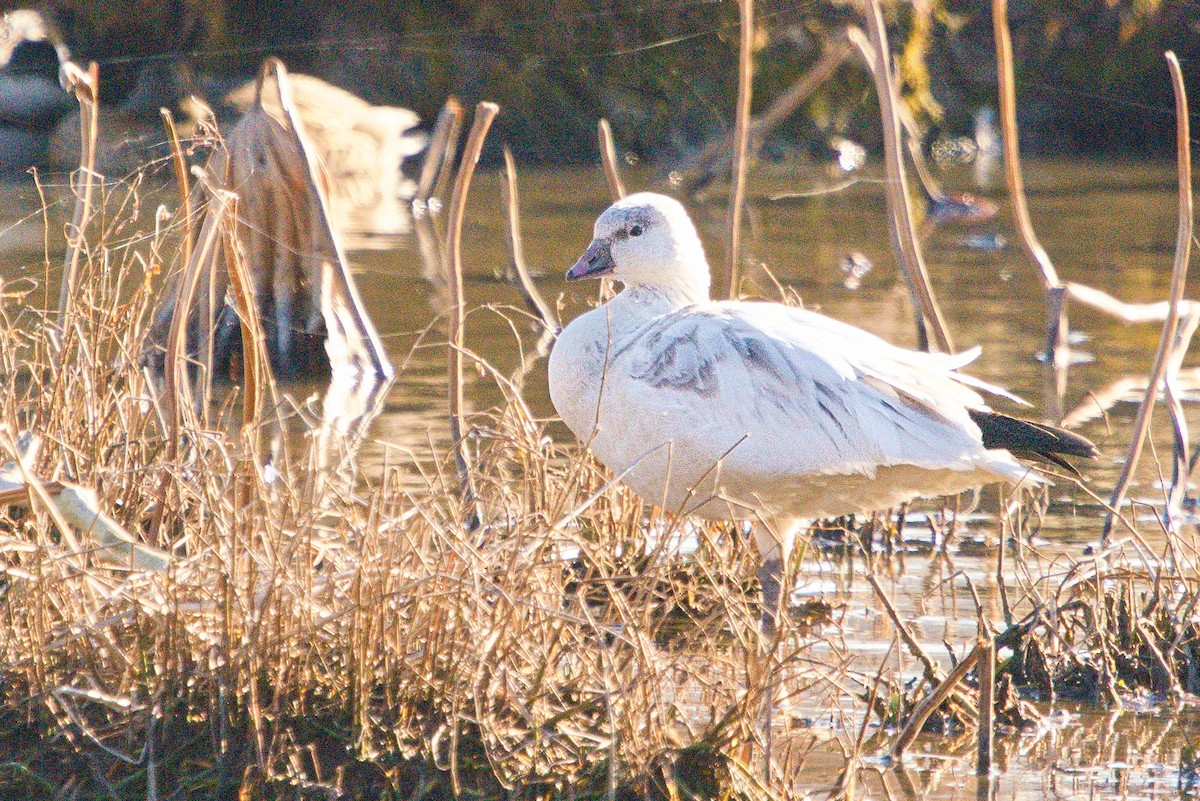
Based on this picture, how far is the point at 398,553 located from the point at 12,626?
2.54ft

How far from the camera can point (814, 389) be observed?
4047mm

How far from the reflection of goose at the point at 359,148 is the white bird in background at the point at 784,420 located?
1035cm

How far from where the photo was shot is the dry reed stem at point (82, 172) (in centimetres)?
411

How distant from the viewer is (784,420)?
13.2 ft

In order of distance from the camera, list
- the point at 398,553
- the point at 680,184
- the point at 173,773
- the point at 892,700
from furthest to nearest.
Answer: the point at 680,184, the point at 892,700, the point at 398,553, the point at 173,773

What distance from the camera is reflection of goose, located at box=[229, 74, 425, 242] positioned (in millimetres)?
15312

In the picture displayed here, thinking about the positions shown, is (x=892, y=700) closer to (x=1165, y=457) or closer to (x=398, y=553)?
(x=398, y=553)

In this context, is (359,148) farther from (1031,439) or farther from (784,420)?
(1031,439)

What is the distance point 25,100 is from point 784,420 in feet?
27.5

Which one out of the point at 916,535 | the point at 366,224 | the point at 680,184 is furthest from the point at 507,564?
the point at 680,184

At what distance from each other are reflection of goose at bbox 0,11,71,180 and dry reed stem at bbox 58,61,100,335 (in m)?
2.96

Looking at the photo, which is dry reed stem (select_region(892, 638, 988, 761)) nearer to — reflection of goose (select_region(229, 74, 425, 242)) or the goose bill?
the goose bill

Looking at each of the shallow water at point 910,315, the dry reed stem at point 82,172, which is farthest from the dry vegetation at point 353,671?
the dry reed stem at point 82,172

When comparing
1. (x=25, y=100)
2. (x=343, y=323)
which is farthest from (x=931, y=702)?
(x=25, y=100)
